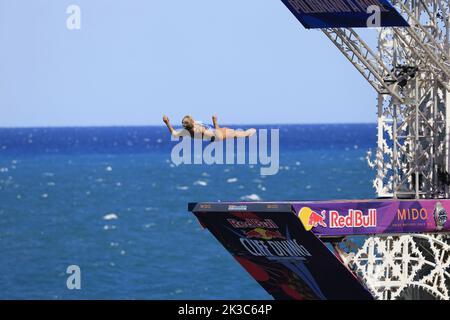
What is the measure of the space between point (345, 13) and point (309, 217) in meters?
6.03

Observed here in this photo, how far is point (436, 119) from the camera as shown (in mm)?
49719

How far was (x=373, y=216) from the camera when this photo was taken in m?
44.2

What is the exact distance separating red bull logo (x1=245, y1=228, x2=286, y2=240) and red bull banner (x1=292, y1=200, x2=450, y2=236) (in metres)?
1.26

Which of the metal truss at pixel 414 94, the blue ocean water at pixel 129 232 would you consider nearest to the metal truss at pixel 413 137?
the metal truss at pixel 414 94

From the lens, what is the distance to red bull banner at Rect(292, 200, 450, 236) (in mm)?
43344

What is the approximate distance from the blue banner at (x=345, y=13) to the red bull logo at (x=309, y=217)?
17.9 feet

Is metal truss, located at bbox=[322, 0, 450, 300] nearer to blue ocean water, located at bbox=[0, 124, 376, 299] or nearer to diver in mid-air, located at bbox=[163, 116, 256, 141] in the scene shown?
diver in mid-air, located at bbox=[163, 116, 256, 141]

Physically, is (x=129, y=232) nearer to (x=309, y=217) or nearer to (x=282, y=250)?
(x=282, y=250)

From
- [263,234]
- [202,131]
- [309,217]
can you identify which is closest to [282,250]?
[263,234]

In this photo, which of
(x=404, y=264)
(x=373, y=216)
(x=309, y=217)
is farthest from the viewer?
(x=404, y=264)

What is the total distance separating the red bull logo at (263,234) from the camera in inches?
1742

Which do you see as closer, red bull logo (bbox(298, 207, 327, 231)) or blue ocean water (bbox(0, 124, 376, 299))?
red bull logo (bbox(298, 207, 327, 231))

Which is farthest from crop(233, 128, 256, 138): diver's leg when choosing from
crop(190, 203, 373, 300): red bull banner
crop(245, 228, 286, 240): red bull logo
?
crop(245, 228, 286, 240): red bull logo
